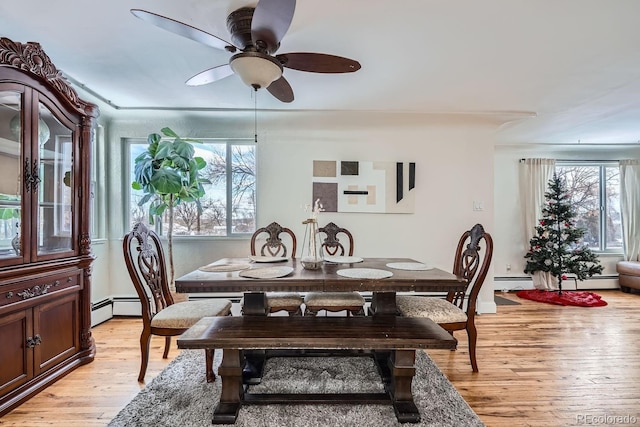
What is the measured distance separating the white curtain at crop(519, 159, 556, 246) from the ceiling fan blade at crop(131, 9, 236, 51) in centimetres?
506

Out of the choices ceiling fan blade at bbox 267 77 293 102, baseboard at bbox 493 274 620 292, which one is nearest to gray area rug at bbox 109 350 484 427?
ceiling fan blade at bbox 267 77 293 102

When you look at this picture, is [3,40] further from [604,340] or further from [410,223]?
[604,340]

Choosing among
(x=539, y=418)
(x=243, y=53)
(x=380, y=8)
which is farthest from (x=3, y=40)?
(x=539, y=418)

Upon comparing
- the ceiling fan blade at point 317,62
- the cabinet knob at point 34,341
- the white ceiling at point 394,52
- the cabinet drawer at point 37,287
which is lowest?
the cabinet knob at point 34,341

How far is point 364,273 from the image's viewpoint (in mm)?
2021

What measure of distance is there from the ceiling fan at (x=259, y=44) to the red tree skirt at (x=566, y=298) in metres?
4.39

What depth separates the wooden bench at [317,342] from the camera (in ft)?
5.54

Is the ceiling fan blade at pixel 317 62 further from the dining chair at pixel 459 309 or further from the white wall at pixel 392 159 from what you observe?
the white wall at pixel 392 159

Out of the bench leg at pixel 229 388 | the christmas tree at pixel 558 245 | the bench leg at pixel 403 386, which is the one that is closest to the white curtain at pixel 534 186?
the christmas tree at pixel 558 245

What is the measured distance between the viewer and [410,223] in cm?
395

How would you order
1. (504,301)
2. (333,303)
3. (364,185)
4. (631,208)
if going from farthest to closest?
(631,208) < (504,301) < (364,185) < (333,303)

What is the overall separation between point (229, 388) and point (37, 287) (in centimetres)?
141

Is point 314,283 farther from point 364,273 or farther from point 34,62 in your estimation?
point 34,62

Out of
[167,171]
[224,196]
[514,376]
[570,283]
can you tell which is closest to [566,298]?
[570,283]
